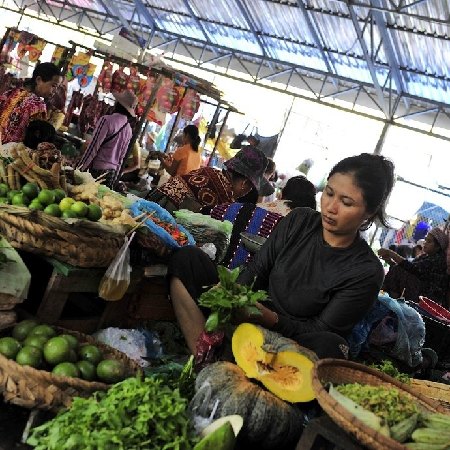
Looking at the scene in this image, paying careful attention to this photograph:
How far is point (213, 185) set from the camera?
16.9ft

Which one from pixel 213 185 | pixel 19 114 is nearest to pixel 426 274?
pixel 213 185

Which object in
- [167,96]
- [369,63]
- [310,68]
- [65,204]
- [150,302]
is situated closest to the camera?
[65,204]

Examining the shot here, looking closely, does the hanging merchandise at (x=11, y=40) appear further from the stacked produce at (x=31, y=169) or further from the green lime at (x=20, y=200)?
the green lime at (x=20, y=200)

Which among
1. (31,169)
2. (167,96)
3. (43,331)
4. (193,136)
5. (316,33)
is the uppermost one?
(316,33)

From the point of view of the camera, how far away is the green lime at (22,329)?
7.80 ft

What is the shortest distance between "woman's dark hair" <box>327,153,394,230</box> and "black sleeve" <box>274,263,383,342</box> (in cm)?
32

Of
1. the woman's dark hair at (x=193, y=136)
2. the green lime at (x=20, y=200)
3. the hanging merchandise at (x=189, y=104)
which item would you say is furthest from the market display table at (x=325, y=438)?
the hanging merchandise at (x=189, y=104)

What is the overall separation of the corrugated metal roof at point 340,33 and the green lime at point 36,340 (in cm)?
953

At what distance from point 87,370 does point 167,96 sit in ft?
24.2

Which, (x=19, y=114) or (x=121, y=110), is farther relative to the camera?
(x=121, y=110)

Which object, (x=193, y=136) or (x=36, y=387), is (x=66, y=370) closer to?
(x=36, y=387)

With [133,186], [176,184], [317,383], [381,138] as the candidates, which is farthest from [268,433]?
[381,138]

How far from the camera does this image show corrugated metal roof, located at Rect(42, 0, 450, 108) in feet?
35.7

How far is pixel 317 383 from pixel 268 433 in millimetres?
506
